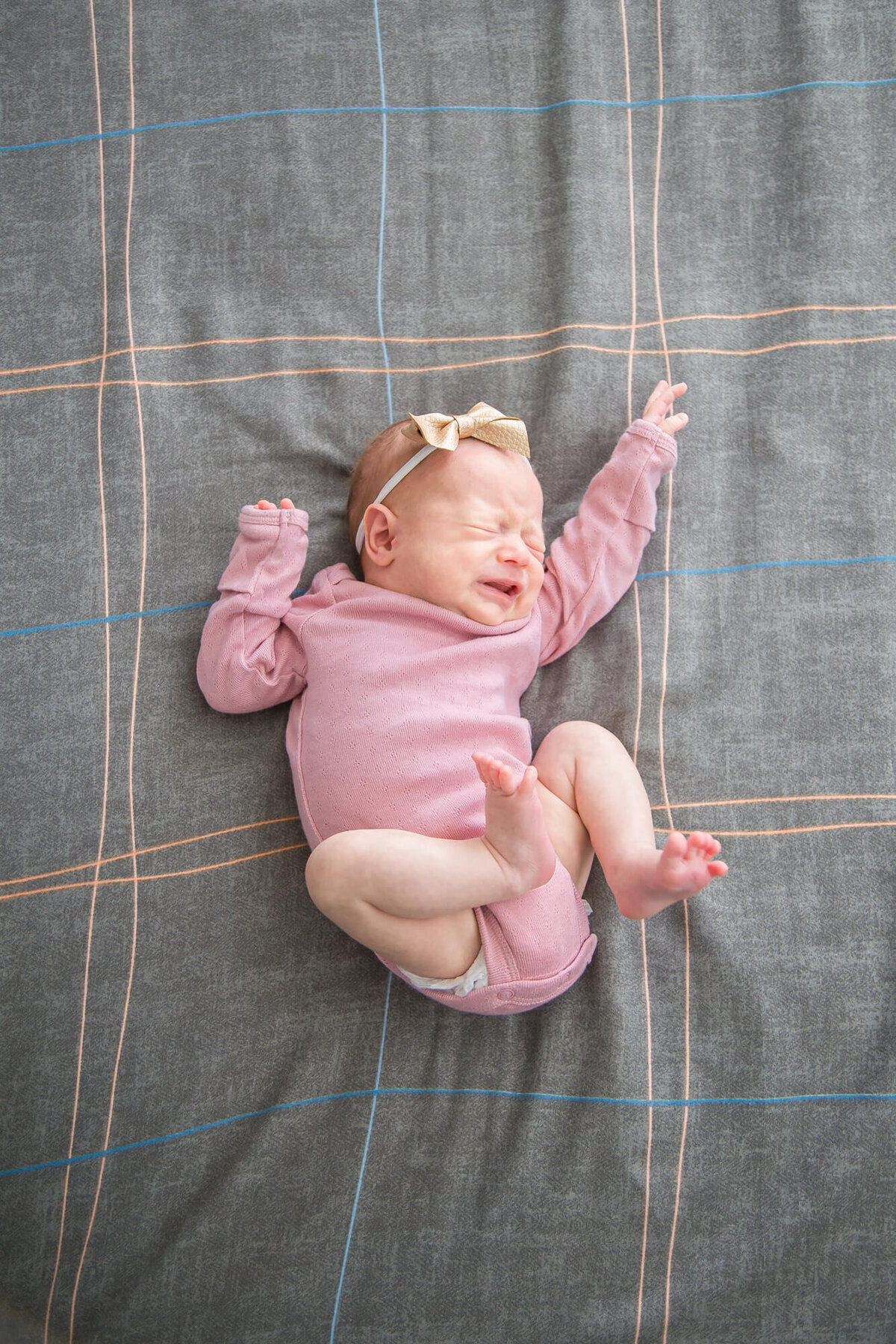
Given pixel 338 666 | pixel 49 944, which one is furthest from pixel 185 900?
pixel 338 666

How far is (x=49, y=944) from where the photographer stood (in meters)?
1.30

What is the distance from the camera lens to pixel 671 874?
1.10 metres

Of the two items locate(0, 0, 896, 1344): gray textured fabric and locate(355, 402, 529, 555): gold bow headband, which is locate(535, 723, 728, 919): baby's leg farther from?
locate(355, 402, 529, 555): gold bow headband

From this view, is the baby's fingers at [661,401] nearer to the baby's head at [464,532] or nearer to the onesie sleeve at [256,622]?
the baby's head at [464,532]

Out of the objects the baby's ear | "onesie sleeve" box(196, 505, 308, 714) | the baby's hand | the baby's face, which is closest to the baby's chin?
the baby's face

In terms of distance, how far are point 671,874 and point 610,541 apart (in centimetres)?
53

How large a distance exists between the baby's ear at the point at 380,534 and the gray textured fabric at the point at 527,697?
12 centimetres

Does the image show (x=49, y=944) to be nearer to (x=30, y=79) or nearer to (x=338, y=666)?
(x=338, y=666)

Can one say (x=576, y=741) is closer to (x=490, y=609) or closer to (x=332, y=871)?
(x=490, y=609)

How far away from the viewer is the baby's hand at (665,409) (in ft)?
4.72

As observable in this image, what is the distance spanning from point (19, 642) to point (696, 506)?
1.03m

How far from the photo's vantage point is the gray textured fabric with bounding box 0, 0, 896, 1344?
1.24 meters

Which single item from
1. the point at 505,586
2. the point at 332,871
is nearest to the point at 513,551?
the point at 505,586

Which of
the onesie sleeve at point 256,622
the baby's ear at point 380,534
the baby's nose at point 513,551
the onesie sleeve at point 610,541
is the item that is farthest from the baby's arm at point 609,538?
the onesie sleeve at point 256,622
